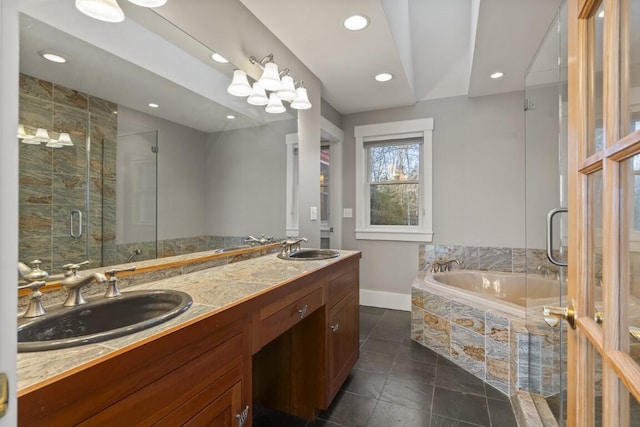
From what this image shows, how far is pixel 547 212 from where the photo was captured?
2.19 metres

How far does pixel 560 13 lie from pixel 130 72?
6.36 ft

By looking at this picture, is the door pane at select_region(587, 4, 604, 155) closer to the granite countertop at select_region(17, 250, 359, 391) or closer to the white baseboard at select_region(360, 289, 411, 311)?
the granite countertop at select_region(17, 250, 359, 391)

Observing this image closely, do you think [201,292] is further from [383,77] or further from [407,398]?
[383,77]

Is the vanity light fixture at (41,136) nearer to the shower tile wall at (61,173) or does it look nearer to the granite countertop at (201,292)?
the shower tile wall at (61,173)

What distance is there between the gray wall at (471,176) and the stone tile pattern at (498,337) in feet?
1.01

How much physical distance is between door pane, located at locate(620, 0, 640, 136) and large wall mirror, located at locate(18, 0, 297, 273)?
1475 millimetres

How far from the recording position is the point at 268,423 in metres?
1.66

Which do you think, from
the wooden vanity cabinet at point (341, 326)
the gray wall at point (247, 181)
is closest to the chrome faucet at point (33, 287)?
the gray wall at point (247, 181)

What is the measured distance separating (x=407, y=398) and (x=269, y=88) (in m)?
2.18

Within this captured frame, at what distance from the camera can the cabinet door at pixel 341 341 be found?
1.72 m

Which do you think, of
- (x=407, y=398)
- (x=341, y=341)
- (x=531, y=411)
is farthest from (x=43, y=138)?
(x=531, y=411)

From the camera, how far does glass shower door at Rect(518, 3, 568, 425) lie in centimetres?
135

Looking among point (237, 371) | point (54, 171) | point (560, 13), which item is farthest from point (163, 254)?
point (560, 13)

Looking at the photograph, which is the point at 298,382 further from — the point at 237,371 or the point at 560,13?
the point at 560,13
